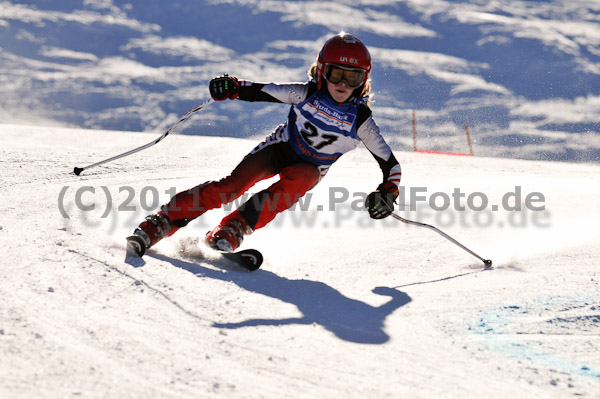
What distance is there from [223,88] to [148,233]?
113 centimetres

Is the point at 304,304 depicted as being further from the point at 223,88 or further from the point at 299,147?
the point at 223,88

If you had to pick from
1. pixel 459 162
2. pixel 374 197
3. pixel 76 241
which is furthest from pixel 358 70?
pixel 459 162

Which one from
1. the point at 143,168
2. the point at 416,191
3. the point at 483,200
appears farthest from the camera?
the point at 143,168

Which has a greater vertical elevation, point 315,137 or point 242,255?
point 315,137

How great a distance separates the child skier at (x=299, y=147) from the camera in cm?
380

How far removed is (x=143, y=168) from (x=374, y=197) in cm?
403

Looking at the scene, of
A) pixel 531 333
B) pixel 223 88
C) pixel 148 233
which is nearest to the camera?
pixel 531 333

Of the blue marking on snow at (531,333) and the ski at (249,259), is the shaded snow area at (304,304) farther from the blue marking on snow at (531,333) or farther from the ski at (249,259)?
the ski at (249,259)

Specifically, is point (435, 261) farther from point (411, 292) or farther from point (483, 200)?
point (483, 200)

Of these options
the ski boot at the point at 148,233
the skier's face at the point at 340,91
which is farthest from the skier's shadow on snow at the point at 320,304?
the skier's face at the point at 340,91

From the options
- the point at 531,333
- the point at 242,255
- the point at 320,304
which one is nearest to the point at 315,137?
the point at 242,255

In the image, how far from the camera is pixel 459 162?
9.23 m

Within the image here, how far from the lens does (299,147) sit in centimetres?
411

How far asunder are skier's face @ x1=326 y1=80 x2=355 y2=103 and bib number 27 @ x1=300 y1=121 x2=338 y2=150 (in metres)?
0.25
